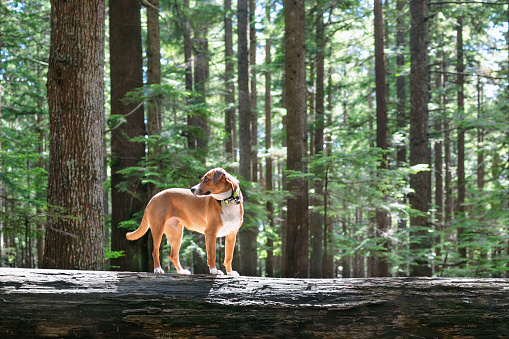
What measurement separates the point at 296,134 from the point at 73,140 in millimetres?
6034

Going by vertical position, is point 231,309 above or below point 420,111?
below

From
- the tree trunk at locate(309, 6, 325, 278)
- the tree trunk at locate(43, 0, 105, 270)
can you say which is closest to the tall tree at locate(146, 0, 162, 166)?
A: the tree trunk at locate(43, 0, 105, 270)

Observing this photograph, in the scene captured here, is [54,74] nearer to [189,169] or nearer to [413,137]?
[189,169]

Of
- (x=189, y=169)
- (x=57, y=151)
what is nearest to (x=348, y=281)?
(x=57, y=151)

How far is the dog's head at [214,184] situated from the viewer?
4738mm

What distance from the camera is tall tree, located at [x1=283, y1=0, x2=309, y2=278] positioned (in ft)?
36.1

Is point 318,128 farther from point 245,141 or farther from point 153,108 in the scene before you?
point 153,108

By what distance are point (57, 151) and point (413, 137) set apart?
11981 mm

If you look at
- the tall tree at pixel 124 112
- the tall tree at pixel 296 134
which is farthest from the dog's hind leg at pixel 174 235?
the tall tree at pixel 296 134

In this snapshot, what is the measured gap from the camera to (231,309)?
4.20m

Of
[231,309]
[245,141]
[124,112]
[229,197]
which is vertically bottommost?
[231,309]

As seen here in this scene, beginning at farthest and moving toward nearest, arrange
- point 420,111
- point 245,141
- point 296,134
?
1. point 245,141
2. point 420,111
3. point 296,134

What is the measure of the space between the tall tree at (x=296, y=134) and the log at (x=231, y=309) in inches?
260

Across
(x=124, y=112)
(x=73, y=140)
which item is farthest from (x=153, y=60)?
(x=73, y=140)
